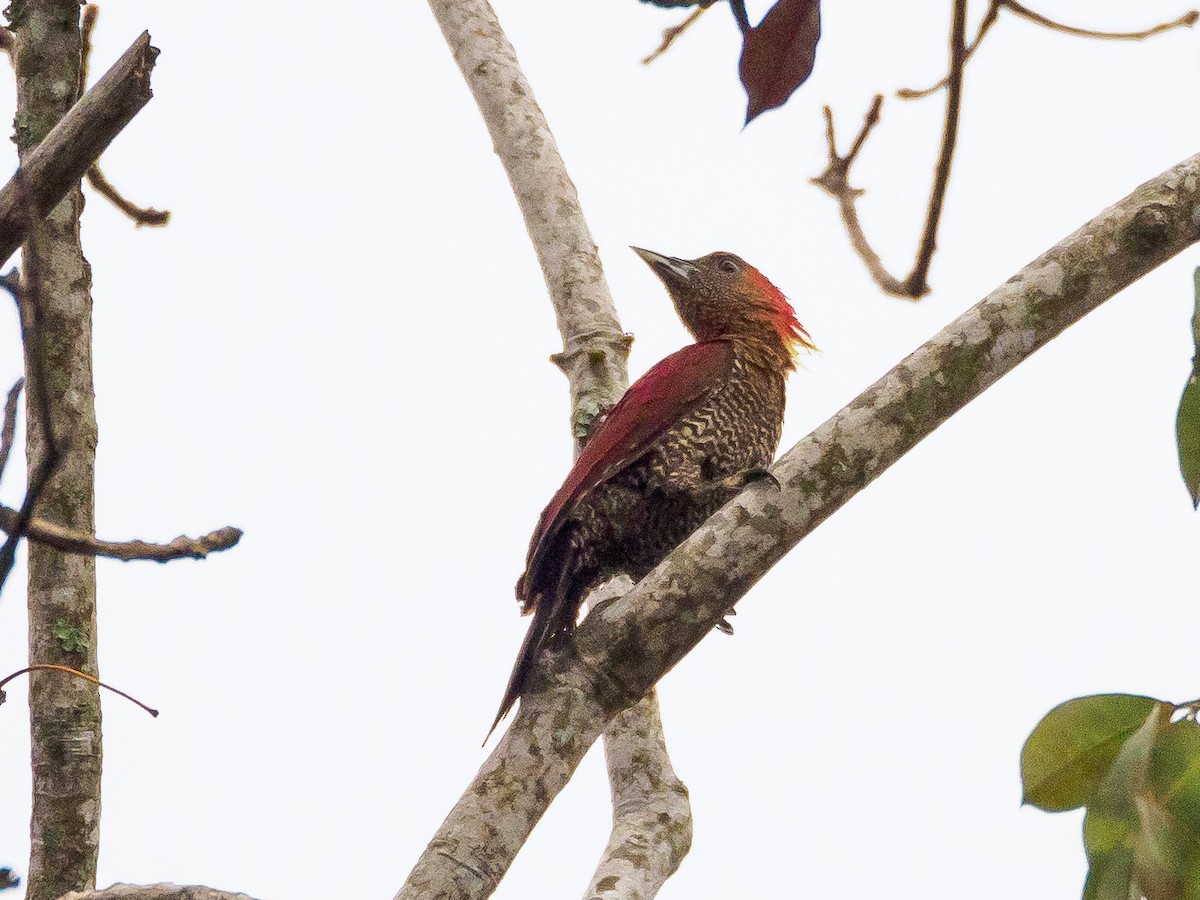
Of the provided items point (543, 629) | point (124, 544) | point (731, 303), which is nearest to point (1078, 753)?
point (124, 544)

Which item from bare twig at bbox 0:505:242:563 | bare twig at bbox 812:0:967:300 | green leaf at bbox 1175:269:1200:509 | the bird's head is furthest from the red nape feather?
bare twig at bbox 0:505:242:563

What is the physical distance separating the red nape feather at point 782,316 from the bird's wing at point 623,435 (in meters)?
0.54

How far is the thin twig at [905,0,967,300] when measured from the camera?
Result: 1.42 m

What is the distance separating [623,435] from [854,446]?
1.14m

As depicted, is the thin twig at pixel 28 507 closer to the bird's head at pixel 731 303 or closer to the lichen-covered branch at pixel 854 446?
the lichen-covered branch at pixel 854 446

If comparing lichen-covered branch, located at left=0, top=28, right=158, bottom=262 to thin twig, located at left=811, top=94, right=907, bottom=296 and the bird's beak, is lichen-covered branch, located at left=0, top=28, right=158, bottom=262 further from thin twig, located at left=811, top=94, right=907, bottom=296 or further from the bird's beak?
the bird's beak

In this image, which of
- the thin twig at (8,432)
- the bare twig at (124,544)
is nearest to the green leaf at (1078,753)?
the bare twig at (124,544)

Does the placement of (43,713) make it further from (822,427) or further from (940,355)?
(940,355)

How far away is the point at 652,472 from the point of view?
3.66 meters

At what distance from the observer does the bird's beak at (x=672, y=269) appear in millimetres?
4523

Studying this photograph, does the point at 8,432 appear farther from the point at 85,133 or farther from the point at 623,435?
the point at 623,435

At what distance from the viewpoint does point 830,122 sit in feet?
8.32

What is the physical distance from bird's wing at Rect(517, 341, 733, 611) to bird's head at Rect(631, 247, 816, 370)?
1.54 ft

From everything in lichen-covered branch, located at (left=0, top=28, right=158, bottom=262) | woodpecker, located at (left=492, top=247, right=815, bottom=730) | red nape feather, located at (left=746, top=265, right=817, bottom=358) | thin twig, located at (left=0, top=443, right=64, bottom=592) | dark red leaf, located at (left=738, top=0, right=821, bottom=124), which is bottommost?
thin twig, located at (left=0, top=443, right=64, bottom=592)
